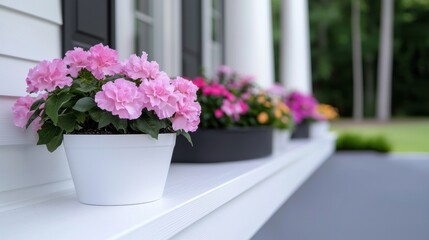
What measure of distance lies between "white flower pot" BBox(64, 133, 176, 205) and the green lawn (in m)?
9.54

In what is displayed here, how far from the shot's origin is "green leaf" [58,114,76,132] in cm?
149

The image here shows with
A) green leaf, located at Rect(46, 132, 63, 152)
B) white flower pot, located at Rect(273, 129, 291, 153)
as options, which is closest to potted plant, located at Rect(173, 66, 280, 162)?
white flower pot, located at Rect(273, 129, 291, 153)

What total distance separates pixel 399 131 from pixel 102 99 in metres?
12.7

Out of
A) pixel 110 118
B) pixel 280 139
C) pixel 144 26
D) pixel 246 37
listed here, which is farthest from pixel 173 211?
pixel 246 37

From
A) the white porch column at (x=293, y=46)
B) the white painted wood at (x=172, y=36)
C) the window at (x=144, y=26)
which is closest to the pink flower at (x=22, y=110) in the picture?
the window at (x=144, y=26)

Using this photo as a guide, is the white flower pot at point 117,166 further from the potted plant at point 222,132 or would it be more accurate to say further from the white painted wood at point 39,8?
the potted plant at point 222,132

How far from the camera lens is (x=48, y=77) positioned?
1506 millimetres

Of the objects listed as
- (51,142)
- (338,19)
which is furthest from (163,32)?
(338,19)

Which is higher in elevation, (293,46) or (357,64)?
(357,64)

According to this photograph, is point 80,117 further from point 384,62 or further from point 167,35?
point 384,62

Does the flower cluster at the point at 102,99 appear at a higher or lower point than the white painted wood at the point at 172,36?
lower

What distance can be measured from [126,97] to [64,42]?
27.4 inches

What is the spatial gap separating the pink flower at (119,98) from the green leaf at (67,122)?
0.45ft

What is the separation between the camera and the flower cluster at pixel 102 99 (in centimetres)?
143
